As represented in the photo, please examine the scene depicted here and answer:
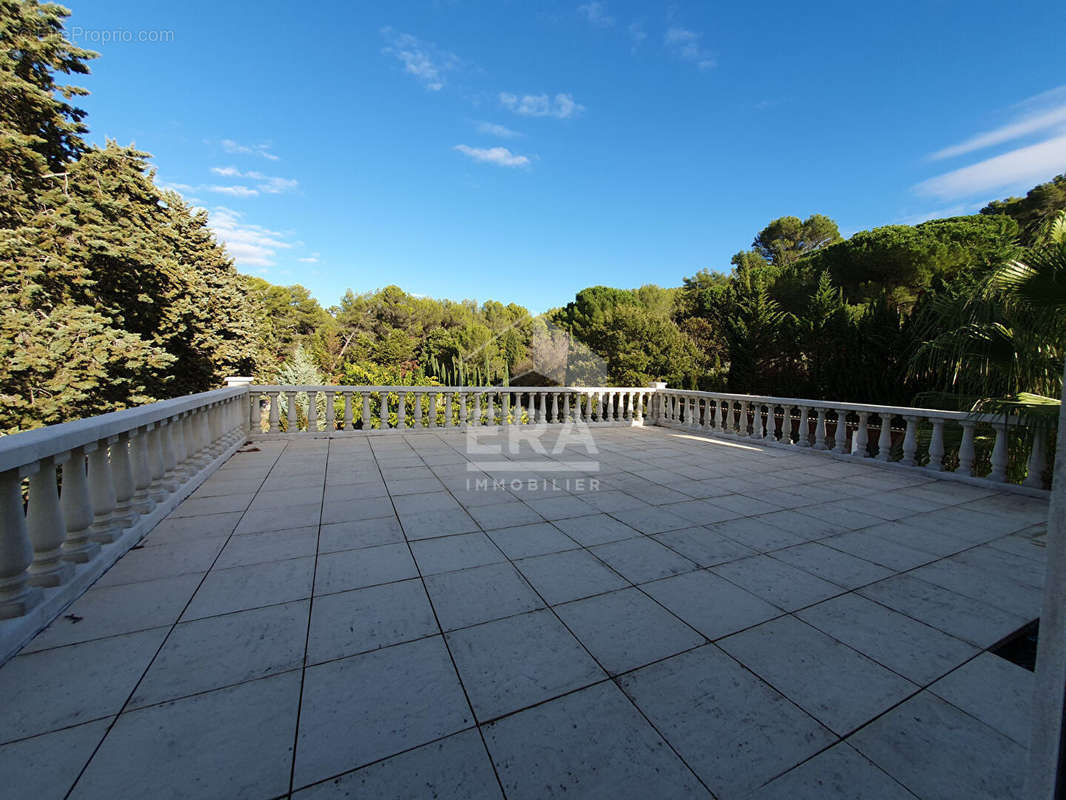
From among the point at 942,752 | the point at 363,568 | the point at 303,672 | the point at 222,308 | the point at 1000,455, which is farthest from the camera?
the point at 222,308

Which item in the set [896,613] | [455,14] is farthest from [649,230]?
[896,613]

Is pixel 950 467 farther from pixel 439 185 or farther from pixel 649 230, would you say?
pixel 649 230

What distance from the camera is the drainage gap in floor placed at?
1.73 meters

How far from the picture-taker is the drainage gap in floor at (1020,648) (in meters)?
1.73

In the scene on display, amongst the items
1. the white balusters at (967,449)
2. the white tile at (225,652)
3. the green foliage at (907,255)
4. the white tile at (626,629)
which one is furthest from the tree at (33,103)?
the green foliage at (907,255)

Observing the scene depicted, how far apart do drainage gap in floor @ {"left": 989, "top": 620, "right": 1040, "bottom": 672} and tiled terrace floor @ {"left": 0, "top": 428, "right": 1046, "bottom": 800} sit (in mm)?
51

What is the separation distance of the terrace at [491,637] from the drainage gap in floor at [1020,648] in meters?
0.03

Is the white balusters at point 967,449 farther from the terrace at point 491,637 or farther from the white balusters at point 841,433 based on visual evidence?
the white balusters at point 841,433

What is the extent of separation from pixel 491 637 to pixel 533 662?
225mm

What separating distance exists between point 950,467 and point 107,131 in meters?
19.8

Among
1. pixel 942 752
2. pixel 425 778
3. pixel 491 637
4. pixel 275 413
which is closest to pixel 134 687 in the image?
pixel 425 778

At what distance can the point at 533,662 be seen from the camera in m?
1.63

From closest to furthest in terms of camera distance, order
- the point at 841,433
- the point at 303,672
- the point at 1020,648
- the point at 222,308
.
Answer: the point at 303,672
the point at 1020,648
the point at 841,433
the point at 222,308

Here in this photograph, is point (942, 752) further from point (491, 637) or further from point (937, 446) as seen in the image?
point (937, 446)
